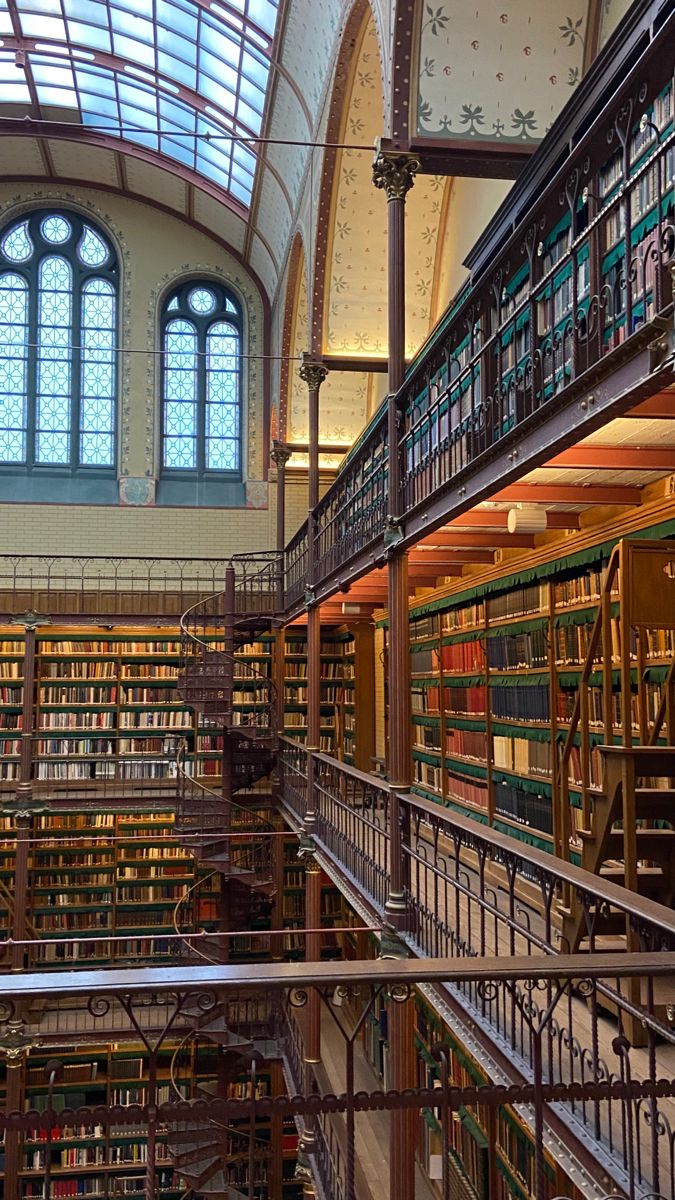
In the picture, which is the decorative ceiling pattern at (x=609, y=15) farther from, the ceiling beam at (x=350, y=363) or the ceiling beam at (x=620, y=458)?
the ceiling beam at (x=350, y=363)

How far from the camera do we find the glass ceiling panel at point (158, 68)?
1160 cm

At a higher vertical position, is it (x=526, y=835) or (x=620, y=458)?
(x=620, y=458)

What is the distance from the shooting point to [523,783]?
22.0 ft

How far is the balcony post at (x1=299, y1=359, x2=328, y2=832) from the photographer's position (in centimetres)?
925

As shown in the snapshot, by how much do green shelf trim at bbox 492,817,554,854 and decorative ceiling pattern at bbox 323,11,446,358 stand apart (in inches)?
189

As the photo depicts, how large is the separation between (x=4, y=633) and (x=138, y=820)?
10.3 ft

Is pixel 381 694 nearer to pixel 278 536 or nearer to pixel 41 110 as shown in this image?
pixel 278 536

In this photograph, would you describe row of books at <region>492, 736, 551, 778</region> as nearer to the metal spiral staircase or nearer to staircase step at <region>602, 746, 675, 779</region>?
staircase step at <region>602, 746, 675, 779</region>

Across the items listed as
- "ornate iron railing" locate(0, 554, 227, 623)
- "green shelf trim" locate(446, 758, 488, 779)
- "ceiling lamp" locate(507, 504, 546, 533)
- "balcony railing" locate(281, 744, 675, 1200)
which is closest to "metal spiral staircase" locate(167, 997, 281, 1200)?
"balcony railing" locate(281, 744, 675, 1200)

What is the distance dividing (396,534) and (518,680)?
1638 mm

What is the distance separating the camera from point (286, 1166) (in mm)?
10727

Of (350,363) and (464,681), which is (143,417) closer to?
(350,363)

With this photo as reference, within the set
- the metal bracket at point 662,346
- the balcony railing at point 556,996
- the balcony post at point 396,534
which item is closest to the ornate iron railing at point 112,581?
the balcony railing at point 556,996

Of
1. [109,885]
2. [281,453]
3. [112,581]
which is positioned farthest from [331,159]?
[109,885]
